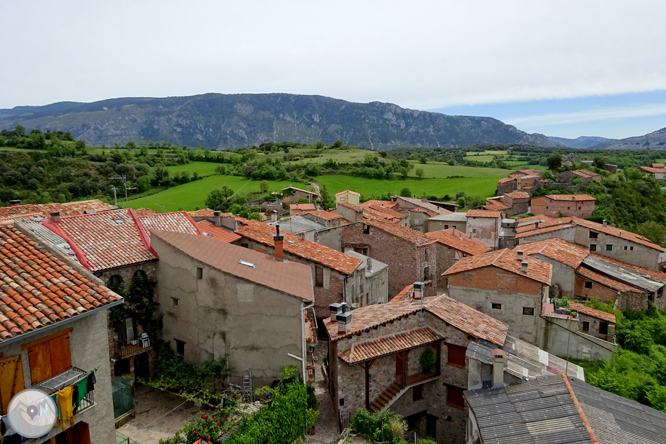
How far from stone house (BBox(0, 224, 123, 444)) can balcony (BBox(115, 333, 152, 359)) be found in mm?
6518

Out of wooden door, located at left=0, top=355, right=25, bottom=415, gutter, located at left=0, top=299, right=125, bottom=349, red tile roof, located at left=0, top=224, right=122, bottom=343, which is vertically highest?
red tile roof, located at left=0, top=224, right=122, bottom=343

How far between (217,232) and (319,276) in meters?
7.12

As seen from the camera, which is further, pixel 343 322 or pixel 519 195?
pixel 519 195

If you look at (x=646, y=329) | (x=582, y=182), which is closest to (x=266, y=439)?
(x=646, y=329)

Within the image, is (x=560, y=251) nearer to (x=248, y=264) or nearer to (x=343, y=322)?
(x=343, y=322)

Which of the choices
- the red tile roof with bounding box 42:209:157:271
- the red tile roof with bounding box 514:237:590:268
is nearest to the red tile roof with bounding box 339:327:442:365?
the red tile roof with bounding box 42:209:157:271

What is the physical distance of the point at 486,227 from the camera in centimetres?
5531

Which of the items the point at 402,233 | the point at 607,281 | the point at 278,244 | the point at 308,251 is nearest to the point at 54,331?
the point at 278,244

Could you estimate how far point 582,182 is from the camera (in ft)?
259

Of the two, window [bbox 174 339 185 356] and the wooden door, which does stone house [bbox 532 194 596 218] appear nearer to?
window [bbox 174 339 185 356]

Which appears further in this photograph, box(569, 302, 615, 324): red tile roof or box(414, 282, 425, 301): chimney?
box(569, 302, 615, 324): red tile roof

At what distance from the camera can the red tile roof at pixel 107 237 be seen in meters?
18.2

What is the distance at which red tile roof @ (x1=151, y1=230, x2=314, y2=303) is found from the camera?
55.5 feet

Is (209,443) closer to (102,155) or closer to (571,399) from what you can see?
(571,399)
